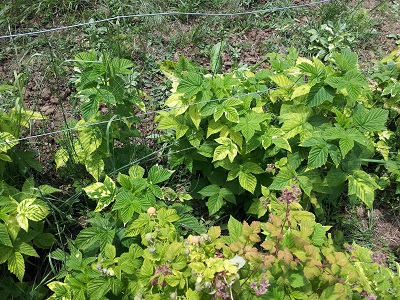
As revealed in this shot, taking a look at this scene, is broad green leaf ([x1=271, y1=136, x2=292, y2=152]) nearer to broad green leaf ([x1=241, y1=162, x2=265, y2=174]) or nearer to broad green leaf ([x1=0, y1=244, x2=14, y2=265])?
broad green leaf ([x1=241, y1=162, x2=265, y2=174])

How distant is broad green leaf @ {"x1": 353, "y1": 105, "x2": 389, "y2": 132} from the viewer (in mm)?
2467

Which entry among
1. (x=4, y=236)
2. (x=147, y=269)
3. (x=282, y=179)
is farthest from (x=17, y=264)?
(x=282, y=179)

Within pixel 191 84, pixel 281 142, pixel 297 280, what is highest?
pixel 191 84

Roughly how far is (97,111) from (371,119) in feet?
4.88

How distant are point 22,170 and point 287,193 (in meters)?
1.50

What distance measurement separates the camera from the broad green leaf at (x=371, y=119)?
2467 mm

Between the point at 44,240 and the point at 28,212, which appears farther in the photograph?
the point at 44,240

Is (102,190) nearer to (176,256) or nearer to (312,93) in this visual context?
(176,256)

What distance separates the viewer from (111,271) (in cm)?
207

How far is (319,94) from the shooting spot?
98.3 inches

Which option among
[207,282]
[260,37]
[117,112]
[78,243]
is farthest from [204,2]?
[207,282]

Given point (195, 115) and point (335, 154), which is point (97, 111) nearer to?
point (195, 115)

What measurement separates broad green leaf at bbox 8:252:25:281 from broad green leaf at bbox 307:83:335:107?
168 cm

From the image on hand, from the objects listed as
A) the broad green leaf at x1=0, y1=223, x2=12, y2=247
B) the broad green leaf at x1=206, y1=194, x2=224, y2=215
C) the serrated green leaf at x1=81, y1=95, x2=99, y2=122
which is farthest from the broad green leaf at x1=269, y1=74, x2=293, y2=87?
the broad green leaf at x1=0, y1=223, x2=12, y2=247
